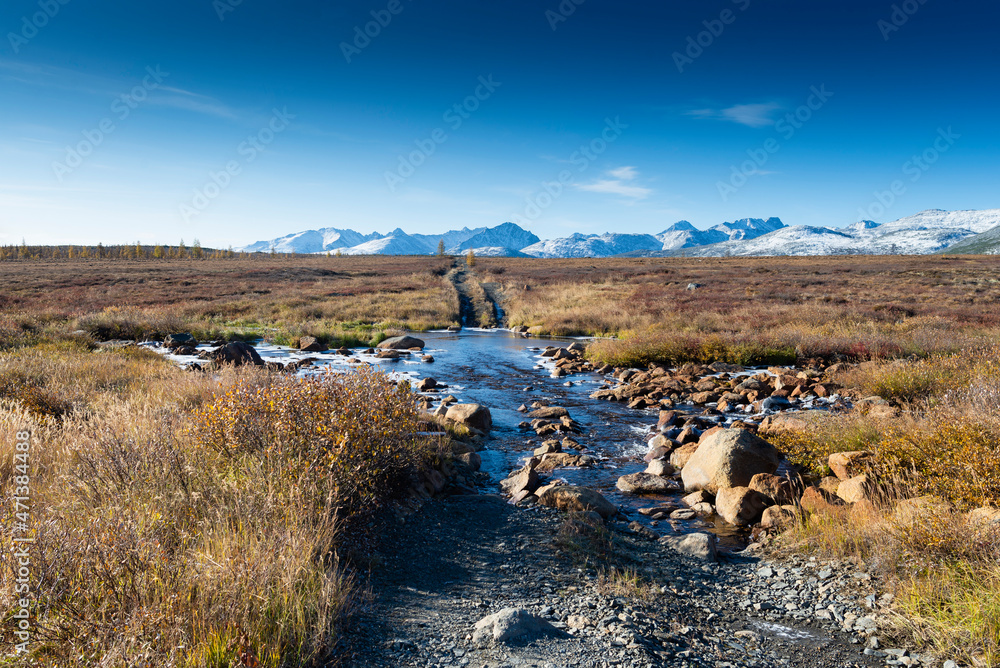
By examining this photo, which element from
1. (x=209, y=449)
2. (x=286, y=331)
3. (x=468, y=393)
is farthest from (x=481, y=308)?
(x=209, y=449)

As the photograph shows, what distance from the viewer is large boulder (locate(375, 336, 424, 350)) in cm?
2543

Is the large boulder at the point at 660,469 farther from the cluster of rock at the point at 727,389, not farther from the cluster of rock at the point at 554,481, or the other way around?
the cluster of rock at the point at 727,389

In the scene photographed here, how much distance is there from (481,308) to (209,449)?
3640 cm

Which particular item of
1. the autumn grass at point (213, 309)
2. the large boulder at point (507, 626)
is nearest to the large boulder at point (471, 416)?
the large boulder at point (507, 626)

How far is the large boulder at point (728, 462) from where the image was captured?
8.73 metres

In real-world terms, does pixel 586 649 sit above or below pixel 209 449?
below

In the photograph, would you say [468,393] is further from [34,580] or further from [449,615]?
[34,580]

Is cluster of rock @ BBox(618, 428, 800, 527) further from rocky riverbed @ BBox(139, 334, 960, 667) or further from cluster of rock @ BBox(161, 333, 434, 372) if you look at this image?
cluster of rock @ BBox(161, 333, 434, 372)

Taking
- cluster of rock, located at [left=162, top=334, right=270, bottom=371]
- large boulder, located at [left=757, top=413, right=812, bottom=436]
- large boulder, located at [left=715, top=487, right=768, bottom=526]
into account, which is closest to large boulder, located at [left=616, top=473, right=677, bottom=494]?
large boulder, located at [left=715, top=487, right=768, bottom=526]

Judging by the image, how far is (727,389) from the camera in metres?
16.2

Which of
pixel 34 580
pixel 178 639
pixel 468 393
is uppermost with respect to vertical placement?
pixel 34 580

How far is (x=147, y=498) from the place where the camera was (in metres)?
5.11

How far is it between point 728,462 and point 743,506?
1.08 m

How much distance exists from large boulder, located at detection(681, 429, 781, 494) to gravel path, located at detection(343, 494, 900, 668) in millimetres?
2197
